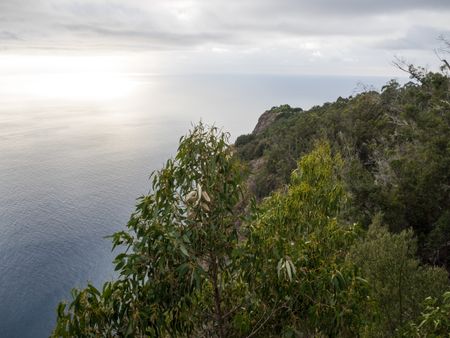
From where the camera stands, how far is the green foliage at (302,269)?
5.46 m

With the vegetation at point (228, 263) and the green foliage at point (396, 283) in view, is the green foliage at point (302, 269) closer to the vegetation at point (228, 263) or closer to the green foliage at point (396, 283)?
the vegetation at point (228, 263)

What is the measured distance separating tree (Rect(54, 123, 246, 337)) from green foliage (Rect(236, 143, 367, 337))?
57 centimetres

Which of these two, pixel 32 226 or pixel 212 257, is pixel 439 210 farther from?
pixel 32 226

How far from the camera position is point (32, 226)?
5812 centimetres

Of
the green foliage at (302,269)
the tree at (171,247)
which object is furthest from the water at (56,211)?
the green foliage at (302,269)

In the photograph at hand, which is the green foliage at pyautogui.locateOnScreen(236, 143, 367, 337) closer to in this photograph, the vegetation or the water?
the vegetation

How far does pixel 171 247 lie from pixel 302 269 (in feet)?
6.49

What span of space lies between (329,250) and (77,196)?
235 feet

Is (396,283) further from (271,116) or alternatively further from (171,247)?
(271,116)

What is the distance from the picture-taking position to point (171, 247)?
15.7 feet

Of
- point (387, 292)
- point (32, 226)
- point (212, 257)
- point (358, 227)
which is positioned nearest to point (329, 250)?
point (358, 227)

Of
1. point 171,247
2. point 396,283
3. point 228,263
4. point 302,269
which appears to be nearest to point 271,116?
point 396,283

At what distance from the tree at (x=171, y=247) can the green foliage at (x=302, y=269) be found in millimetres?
569

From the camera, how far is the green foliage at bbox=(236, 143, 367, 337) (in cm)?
546
